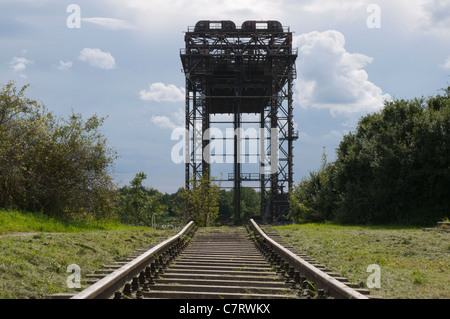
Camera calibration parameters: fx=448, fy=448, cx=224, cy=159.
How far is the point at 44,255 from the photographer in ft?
23.7

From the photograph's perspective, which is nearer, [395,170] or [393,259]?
[393,259]

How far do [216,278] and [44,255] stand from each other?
2851 millimetres

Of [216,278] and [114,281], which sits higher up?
[114,281]

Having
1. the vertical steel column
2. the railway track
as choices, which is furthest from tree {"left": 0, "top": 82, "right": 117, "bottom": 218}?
the vertical steel column

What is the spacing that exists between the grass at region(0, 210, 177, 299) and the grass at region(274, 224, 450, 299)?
3.95m

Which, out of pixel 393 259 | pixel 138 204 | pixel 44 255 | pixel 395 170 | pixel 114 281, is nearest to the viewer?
pixel 114 281

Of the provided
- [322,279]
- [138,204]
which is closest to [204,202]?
[138,204]

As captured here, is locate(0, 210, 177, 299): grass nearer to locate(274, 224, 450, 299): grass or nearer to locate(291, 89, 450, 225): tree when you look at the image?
locate(274, 224, 450, 299): grass

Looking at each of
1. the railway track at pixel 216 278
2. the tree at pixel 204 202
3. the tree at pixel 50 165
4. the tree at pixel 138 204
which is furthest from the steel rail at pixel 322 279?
the tree at pixel 138 204

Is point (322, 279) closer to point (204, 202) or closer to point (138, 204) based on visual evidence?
point (204, 202)

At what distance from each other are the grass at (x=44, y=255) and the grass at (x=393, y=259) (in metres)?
3.95

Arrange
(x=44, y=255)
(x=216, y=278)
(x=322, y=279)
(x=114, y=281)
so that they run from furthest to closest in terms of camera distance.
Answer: (x=44, y=255) → (x=216, y=278) → (x=322, y=279) → (x=114, y=281)

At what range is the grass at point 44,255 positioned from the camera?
5530 mm
